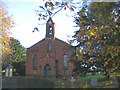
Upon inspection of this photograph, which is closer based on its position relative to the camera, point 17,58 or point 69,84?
point 69,84

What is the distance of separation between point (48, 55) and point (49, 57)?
411 mm

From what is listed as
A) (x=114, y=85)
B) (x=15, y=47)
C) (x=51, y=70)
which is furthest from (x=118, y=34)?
(x=15, y=47)

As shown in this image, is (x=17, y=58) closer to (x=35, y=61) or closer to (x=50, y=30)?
(x=35, y=61)

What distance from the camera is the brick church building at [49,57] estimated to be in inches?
840

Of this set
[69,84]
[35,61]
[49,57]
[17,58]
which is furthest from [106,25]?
[17,58]

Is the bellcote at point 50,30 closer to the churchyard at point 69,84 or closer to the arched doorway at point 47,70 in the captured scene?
the arched doorway at point 47,70

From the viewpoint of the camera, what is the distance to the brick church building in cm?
2135

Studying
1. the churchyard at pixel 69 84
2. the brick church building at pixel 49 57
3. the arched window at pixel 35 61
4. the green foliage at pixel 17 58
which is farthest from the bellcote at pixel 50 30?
the churchyard at pixel 69 84

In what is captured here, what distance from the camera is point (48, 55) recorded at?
22031mm

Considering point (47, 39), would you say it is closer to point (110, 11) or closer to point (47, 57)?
point (47, 57)

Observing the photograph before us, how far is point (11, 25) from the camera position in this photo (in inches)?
444

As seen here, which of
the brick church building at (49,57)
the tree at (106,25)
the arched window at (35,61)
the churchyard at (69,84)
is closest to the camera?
the tree at (106,25)

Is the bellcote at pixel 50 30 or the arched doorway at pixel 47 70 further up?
the bellcote at pixel 50 30

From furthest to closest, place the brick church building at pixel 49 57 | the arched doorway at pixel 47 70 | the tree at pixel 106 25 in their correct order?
the arched doorway at pixel 47 70 → the brick church building at pixel 49 57 → the tree at pixel 106 25
